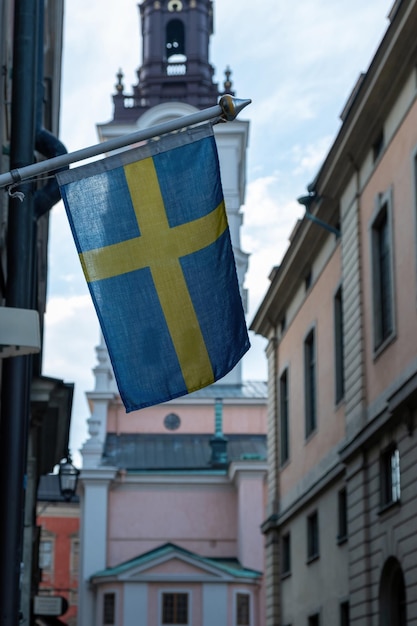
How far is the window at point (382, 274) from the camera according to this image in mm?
23344

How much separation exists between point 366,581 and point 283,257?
11340 mm

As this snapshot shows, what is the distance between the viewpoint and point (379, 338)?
23531 mm

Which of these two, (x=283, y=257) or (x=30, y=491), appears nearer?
(x=30, y=491)

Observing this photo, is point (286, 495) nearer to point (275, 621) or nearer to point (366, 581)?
point (275, 621)

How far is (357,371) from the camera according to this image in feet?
81.5

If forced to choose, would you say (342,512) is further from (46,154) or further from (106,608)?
(106,608)

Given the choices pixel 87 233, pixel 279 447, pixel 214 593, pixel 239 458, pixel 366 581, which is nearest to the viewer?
pixel 87 233

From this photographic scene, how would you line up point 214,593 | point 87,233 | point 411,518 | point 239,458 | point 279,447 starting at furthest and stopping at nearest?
point 239,458, point 214,593, point 279,447, point 411,518, point 87,233

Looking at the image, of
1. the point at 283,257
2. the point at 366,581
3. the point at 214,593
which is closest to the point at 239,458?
the point at 214,593

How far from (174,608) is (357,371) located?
2642 centimetres

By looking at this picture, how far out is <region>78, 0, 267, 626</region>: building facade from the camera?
161ft

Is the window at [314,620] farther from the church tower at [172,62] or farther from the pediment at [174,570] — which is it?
the church tower at [172,62]

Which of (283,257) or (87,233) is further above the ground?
(283,257)

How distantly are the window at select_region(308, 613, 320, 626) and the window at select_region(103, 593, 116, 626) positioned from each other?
2043 centimetres
